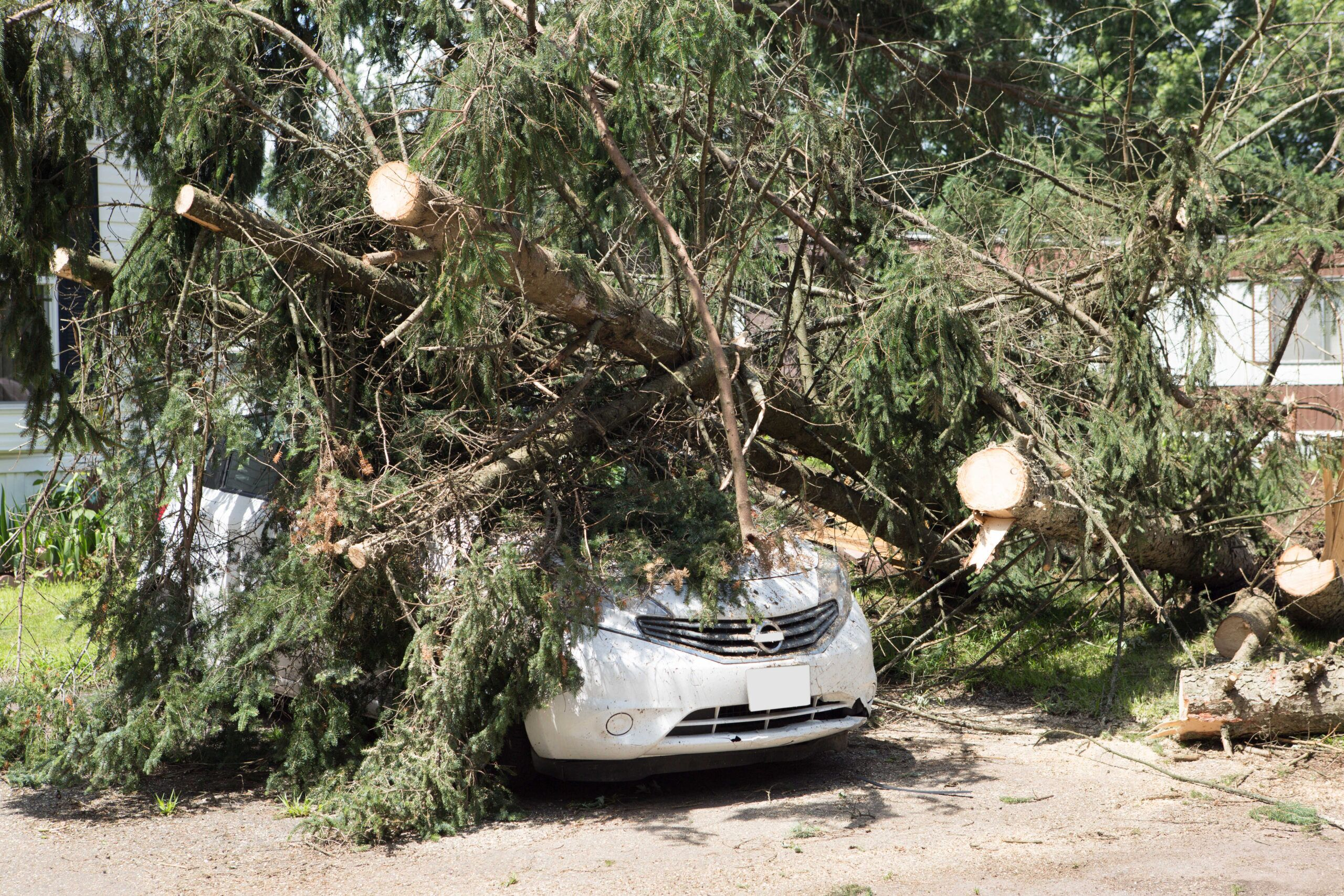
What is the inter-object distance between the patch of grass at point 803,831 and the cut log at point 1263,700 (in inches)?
80.5

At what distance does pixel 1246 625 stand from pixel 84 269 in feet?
19.9

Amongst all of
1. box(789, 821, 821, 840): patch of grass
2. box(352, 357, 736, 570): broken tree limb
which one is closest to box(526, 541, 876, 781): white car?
box(789, 821, 821, 840): patch of grass

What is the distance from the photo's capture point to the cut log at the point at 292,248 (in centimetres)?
432

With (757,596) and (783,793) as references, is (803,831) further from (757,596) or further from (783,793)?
(757,596)

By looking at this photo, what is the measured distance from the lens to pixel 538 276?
4.55m

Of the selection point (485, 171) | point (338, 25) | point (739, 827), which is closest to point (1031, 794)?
point (739, 827)

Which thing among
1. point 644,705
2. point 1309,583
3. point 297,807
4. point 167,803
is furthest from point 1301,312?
point 167,803

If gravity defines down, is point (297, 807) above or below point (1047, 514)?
below

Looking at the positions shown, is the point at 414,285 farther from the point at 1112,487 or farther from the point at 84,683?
the point at 1112,487

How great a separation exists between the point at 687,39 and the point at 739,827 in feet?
10.2

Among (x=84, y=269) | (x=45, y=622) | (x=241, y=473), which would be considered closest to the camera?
(x=84, y=269)

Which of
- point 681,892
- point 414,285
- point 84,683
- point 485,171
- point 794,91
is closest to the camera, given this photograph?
point 681,892

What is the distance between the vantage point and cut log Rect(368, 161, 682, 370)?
12.8 ft

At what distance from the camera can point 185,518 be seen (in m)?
5.02
